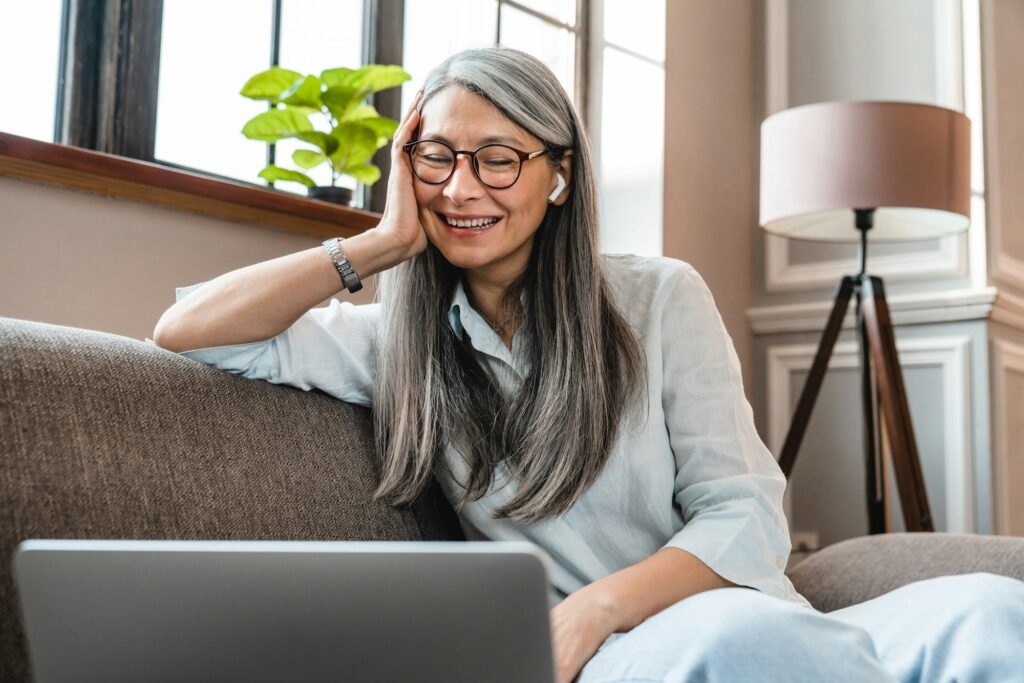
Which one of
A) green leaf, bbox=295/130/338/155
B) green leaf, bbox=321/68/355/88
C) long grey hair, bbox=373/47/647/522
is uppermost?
green leaf, bbox=321/68/355/88

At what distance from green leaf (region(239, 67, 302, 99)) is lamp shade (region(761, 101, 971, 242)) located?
110cm

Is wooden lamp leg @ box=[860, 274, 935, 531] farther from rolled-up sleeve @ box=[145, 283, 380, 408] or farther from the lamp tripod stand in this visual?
rolled-up sleeve @ box=[145, 283, 380, 408]

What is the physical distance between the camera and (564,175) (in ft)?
4.31

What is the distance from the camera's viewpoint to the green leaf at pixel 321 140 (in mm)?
1938

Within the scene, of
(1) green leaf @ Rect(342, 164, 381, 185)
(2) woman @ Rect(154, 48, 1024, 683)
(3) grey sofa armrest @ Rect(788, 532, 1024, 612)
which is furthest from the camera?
(1) green leaf @ Rect(342, 164, 381, 185)

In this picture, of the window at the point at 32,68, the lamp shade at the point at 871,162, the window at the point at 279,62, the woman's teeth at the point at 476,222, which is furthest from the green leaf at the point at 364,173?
the lamp shade at the point at 871,162

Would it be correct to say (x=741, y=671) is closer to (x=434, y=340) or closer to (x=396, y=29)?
(x=434, y=340)

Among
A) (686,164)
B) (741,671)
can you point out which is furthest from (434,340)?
(686,164)

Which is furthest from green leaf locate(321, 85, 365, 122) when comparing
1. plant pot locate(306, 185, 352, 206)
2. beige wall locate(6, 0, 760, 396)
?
beige wall locate(6, 0, 760, 396)

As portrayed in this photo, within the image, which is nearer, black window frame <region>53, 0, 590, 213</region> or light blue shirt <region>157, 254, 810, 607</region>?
light blue shirt <region>157, 254, 810, 607</region>

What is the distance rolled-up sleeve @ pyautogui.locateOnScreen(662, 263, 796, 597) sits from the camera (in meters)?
1.15

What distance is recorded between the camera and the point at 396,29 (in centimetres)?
239

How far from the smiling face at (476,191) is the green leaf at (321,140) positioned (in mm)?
691

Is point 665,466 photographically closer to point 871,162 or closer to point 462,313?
point 462,313
